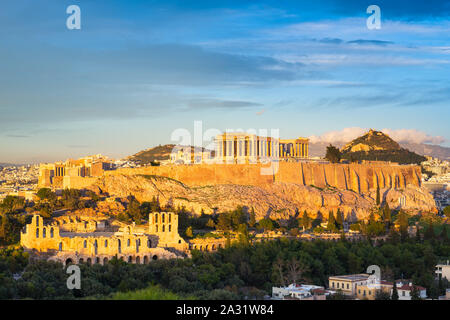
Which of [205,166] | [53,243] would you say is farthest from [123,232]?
[205,166]

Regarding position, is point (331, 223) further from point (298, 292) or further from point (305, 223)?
point (298, 292)

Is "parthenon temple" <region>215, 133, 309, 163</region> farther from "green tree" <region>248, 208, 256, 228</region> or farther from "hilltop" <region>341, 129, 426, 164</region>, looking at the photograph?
"hilltop" <region>341, 129, 426, 164</region>

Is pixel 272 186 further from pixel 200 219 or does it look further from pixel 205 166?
pixel 200 219

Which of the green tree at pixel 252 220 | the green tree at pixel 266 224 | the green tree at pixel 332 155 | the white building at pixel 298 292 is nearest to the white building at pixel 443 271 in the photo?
the white building at pixel 298 292

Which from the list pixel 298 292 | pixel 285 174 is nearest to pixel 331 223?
pixel 285 174

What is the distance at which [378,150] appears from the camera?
13212 centimetres

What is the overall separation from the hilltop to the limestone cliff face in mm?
44505

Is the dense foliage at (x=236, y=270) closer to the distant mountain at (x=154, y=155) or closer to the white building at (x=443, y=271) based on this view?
the white building at (x=443, y=271)

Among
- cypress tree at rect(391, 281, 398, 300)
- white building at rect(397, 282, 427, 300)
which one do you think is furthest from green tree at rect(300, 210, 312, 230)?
cypress tree at rect(391, 281, 398, 300)

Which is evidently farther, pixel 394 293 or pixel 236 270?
pixel 236 270

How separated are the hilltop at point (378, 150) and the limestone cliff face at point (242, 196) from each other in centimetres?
4451

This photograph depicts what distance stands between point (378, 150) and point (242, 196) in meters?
69.8

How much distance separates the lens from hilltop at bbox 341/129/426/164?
401ft

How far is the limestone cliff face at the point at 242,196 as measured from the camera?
217 ft
